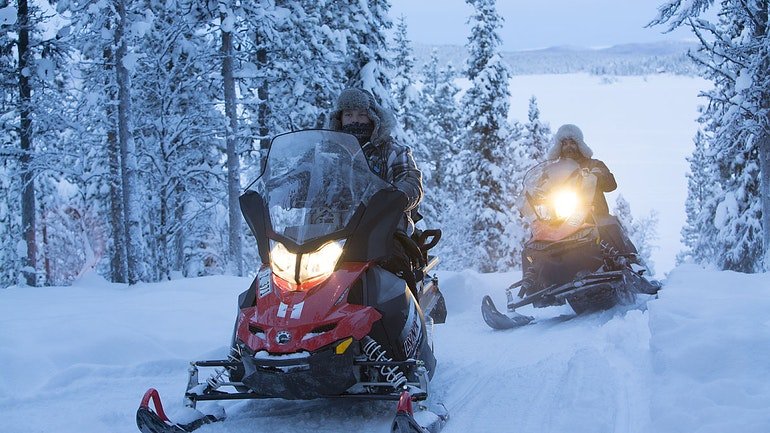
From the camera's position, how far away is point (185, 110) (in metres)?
20.8

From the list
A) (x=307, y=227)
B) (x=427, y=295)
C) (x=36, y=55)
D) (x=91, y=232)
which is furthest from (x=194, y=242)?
(x=307, y=227)

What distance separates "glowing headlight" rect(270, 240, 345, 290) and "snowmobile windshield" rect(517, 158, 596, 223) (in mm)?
4662

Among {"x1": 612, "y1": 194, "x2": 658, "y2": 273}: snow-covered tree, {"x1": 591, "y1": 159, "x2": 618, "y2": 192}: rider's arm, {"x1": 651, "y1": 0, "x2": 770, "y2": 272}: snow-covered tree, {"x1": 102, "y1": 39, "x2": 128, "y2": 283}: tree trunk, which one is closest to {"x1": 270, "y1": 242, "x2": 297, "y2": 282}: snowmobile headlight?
{"x1": 591, "y1": 159, "x2": 618, "y2": 192}: rider's arm

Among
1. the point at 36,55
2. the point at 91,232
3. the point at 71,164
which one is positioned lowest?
the point at 91,232

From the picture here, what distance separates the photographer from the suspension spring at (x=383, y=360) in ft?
12.8

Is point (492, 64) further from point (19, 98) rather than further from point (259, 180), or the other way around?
point (259, 180)

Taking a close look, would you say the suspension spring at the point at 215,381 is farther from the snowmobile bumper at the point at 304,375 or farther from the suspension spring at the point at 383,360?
the suspension spring at the point at 383,360

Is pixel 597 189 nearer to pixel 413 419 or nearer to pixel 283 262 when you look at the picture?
pixel 283 262

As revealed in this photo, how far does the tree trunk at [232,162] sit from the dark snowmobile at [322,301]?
489 inches

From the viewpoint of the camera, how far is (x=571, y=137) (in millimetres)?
8766

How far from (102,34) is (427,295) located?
35.9 feet

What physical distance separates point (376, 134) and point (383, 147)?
0.38 feet

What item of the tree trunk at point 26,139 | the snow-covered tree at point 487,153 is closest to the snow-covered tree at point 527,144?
the snow-covered tree at point 487,153

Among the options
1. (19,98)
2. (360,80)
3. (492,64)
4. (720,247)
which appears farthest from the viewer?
(492,64)
